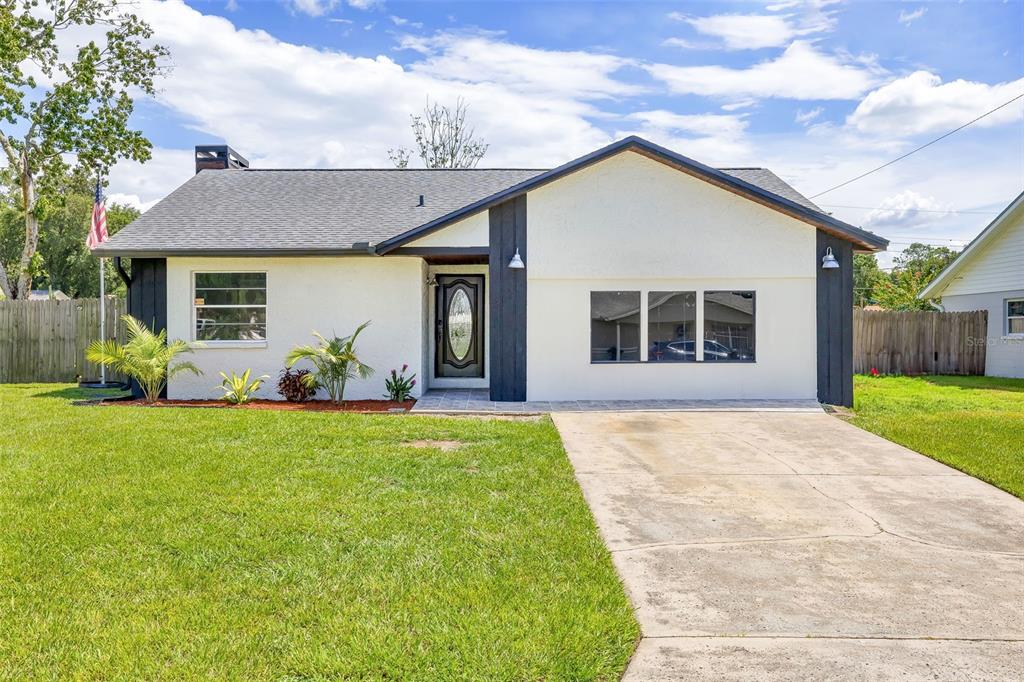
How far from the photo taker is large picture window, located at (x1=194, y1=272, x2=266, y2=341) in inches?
456

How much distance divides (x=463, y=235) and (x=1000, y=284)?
14.3 meters

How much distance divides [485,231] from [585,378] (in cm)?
298

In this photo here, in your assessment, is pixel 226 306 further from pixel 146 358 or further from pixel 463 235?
pixel 463 235

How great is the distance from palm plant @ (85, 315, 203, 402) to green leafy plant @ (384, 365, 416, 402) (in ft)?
10.5

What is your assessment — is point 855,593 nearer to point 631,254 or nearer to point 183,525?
point 183,525

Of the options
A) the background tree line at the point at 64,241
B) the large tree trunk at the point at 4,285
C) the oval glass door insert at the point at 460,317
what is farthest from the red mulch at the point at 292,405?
the background tree line at the point at 64,241

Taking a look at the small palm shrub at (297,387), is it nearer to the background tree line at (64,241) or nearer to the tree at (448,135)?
the tree at (448,135)

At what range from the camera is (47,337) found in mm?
14219

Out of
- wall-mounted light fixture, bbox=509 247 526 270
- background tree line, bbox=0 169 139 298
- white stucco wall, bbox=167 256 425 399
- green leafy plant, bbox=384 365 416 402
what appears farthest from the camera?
background tree line, bbox=0 169 139 298

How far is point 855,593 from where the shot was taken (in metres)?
3.77

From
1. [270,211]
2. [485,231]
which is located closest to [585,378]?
[485,231]

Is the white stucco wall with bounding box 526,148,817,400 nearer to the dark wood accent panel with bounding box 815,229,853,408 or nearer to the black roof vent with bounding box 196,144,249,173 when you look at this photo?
the dark wood accent panel with bounding box 815,229,853,408

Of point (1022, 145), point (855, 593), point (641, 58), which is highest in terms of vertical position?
point (641, 58)

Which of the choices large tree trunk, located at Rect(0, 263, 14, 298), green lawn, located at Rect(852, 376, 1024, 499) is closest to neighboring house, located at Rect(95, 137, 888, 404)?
green lawn, located at Rect(852, 376, 1024, 499)
